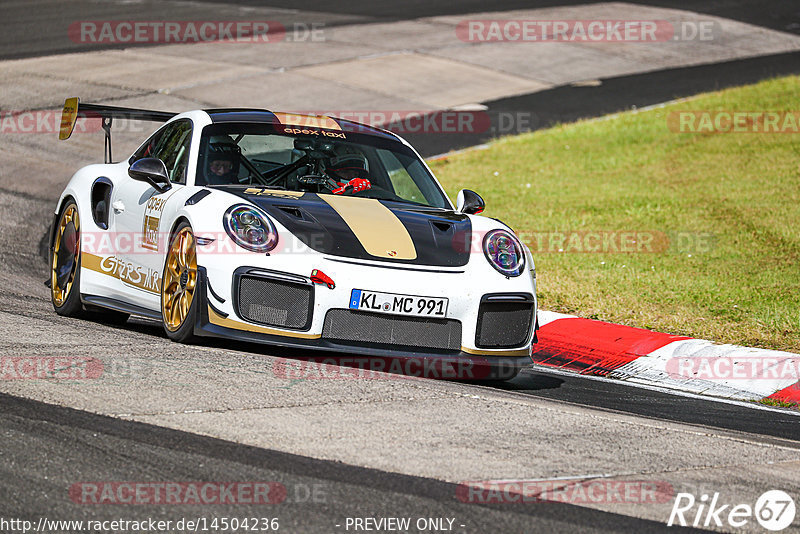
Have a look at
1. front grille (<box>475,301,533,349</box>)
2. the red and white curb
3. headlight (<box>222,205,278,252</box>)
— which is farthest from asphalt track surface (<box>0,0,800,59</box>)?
front grille (<box>475,301,533,349</box>)

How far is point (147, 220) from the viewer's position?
699cm

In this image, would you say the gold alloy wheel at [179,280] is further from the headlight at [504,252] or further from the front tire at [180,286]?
the headlight at [504,252]

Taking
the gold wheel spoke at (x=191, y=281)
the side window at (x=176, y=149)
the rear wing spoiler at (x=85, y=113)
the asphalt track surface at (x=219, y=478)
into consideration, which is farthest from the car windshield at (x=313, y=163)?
the asphalt track surface at (x=219, y=478)

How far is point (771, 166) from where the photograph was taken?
1409 centimetres

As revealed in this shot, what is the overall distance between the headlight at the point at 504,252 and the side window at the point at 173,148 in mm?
1893

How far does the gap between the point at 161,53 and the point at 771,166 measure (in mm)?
11510

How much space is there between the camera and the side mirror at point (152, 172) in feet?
22.1

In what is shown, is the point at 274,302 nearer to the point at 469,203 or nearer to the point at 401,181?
the point at 401,181

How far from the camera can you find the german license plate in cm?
589

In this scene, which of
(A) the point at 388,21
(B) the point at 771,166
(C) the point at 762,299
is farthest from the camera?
(A) the point at 388,21

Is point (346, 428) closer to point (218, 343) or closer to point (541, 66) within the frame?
point (218, 343)

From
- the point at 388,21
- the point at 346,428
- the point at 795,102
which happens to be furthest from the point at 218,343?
the point at 388,21

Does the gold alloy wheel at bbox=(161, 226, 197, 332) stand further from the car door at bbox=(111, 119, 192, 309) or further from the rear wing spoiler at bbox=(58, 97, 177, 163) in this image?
the rear wing spoiler at bbox=(58, 97, 177, 163)

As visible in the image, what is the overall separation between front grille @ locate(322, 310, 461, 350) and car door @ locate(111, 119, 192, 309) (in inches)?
49.9
